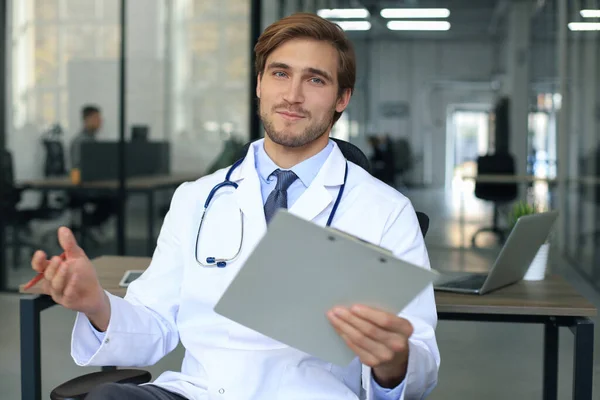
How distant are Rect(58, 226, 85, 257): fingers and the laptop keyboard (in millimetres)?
1489

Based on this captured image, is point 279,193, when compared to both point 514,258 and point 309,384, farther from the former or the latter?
point 514,258

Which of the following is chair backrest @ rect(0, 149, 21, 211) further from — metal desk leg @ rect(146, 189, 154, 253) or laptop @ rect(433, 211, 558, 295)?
laptop @ rect(433, 211, 558, 295)

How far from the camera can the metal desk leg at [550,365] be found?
10.2ft

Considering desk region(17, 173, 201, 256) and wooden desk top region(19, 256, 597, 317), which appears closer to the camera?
wooden desk top region(19, 256, 597, 317)

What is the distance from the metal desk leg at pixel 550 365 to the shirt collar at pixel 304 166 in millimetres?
1387

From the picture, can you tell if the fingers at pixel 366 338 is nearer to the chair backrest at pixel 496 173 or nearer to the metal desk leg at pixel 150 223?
the metal desk leg at pixel 150 223

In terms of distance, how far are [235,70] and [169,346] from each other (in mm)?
5551

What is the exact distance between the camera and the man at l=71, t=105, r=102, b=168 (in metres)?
6.84

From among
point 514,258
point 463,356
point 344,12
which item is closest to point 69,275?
point 514,258

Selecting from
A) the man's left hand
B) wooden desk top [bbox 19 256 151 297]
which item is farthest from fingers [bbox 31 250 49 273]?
wooden desk top [bbox 19 256 151 297]

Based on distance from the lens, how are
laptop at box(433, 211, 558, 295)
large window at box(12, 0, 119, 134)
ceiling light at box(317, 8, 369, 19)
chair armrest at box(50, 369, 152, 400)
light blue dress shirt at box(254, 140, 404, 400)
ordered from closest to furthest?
chair armrest at box(50, 369, 152, 400), light blue dress shirt at box(254, 140, 404, 400), laptop at box(433, 211, 558, 295), large window at box(12, 0, 119, 134), ceiling light at box(317, 8, 369, 19)

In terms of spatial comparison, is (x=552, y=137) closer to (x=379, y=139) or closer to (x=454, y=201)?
(x=454, y=201)

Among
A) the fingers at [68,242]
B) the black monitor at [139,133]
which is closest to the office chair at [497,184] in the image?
the black monitor at [139,133]

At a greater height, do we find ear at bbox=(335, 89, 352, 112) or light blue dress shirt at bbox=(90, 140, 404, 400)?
ear at bbox=(335, 89, 352, 112)
